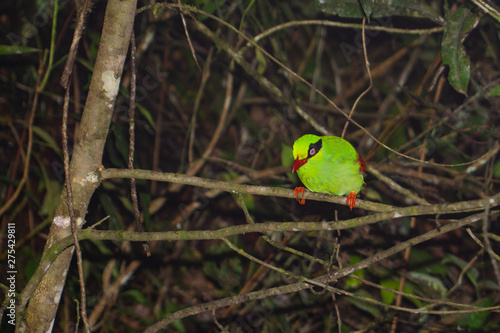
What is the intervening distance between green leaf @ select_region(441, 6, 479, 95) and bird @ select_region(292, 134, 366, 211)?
2.34 feet

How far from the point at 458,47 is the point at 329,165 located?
1039 millimetres

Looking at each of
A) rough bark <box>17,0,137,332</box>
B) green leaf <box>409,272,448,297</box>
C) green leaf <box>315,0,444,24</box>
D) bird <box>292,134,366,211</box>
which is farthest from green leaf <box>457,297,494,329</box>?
rough bark <box>17,0,137,332</box>

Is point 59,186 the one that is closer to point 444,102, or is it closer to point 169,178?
point 169,178

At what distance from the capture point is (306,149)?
2396mm

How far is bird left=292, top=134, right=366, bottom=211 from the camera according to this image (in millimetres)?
2377

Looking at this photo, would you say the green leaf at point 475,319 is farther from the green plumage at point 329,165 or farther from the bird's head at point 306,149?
the bird's head at point 306,149

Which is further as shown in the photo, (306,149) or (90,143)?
(306,149)

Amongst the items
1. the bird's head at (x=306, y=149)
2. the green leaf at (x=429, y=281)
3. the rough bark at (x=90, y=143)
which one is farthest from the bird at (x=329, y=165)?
the rough bark at (x=90, y=143)

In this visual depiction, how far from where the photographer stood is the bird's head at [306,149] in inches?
94.2

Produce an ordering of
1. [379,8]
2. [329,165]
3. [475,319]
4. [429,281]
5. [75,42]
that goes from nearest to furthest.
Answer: [75,42], [329,165], [379,8], [475,319], [429,281]

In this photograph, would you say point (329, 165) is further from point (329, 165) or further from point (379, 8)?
point (379, 8)

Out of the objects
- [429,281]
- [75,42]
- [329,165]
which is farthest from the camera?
[429,281]

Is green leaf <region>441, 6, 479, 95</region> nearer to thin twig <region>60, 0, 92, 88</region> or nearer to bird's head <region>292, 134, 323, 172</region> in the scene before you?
bird's head <region>292, 134, 323, 172</region>

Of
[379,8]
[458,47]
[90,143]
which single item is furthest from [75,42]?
[458,47]
